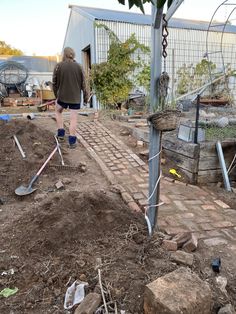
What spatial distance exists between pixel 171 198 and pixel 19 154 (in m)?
2.59

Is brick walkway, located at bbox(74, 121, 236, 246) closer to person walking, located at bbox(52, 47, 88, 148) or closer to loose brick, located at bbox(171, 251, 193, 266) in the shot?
loose brick, located at bbox(171, 251, 193, 266)

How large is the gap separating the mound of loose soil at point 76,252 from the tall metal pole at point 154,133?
263 mm

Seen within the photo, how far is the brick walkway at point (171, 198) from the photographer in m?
3.15

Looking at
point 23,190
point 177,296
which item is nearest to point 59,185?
point 23,190

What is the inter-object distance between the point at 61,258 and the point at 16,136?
3573 millimetres

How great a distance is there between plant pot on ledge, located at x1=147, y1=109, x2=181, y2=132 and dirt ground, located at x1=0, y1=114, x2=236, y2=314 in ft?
3.28

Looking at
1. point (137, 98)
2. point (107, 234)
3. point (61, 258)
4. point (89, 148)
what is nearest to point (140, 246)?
point (107, 234)

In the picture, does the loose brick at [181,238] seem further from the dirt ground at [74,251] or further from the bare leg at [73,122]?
the bare leg at [73,122]

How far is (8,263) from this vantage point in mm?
2477

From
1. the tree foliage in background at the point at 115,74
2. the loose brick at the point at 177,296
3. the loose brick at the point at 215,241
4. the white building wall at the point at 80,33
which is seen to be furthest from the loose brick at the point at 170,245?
the white building wall at the point at 80,33

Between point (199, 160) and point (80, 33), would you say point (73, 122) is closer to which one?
point (199, 160)

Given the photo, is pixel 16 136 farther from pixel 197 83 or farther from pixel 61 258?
pixel 197 83

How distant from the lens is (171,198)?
384cm

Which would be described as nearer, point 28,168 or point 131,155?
point 28,168
